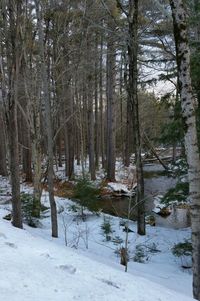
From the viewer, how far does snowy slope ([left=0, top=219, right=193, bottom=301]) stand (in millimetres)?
3910

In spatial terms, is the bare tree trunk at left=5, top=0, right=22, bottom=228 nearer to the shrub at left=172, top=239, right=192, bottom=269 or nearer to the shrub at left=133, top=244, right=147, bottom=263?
the shrub at left=133, top=244, right=147, bottom=263

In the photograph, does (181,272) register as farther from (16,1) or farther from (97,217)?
(16,1)

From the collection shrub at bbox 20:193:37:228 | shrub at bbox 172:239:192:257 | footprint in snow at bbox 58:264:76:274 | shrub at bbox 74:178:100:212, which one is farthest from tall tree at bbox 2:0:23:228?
shrub at bbox 74:178:100:212

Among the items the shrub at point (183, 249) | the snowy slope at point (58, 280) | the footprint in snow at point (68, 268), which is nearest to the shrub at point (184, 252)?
the shrub at point (183, 249)

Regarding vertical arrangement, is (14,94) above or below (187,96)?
above

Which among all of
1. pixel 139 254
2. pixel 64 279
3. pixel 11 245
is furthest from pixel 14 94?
pixel 139 254

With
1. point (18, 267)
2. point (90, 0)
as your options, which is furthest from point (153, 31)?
point (18, 267)

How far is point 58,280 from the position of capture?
432 cm

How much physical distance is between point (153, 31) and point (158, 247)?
7326mm

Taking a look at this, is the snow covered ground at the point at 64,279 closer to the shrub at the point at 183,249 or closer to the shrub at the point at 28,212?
the shrub at the point at 183,249

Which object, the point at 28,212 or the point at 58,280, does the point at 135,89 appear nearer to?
the point at 28,212

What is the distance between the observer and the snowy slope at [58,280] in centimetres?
391

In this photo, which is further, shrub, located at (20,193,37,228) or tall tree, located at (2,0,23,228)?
shrub, located at (20,193,37,228)

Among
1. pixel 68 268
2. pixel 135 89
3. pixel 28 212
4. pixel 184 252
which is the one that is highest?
pixel 135 89
